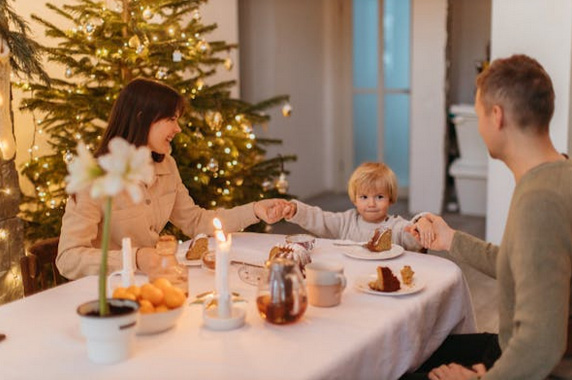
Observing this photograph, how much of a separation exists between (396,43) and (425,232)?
4880mm

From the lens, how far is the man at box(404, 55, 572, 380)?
1428 millimetres

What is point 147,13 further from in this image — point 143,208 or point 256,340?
point 256,340

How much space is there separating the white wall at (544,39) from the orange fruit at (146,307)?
135 inches

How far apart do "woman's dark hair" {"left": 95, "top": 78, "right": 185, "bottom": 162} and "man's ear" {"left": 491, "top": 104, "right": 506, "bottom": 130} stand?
1.18 meters

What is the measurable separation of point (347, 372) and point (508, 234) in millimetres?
425

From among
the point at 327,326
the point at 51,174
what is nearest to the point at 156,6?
the point at 51,174

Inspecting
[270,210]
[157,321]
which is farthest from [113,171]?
[270,210]

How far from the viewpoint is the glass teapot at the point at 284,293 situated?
162 centimetres

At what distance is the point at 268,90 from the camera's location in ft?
20.7

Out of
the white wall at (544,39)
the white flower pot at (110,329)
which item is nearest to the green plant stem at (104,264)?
the white flower pot at (110,329)

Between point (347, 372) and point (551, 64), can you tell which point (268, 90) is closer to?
point (551, 64)

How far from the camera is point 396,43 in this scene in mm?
6824

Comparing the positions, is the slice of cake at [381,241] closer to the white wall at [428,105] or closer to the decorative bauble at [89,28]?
the decorative bauble at [89,28]

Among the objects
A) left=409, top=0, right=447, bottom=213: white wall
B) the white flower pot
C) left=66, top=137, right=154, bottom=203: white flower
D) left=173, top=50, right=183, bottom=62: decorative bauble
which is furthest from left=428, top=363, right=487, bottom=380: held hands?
left=409, top=0, right=447, bottom=213: white wall
